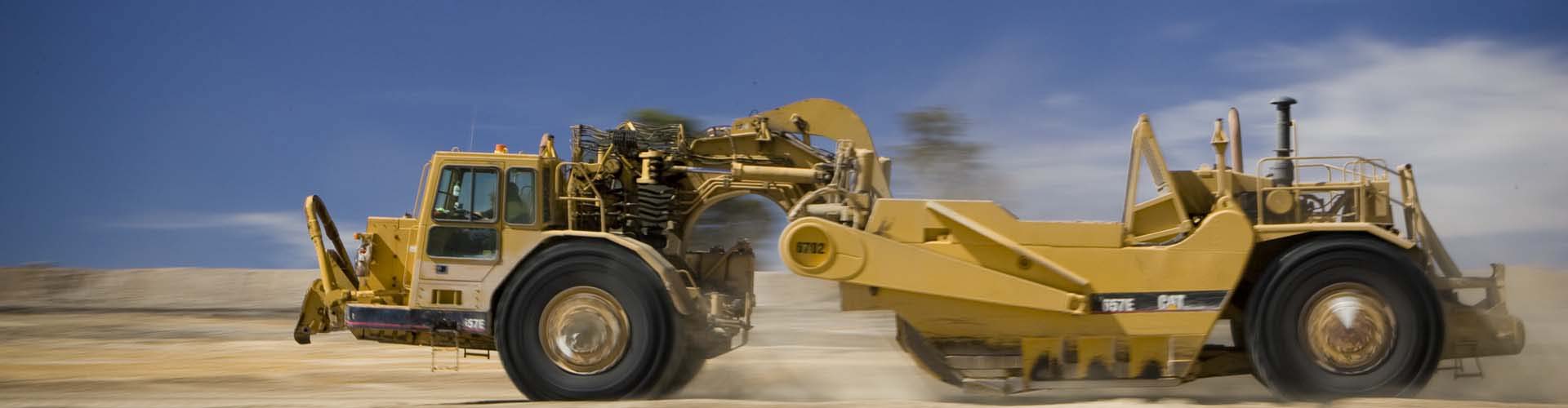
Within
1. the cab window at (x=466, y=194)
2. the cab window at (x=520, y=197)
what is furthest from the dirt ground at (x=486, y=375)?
the cab window at (x=466, y=194)

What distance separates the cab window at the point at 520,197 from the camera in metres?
10.3

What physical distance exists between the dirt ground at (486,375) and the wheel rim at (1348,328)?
38 centimetres

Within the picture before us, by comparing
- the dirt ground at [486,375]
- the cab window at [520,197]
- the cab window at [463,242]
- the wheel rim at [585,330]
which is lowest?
the dirt ground at [486,375]

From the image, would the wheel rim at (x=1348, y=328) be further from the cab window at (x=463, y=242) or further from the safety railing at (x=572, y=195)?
the cab window at (x=463, y=242)

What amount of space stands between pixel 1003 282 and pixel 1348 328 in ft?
8.92

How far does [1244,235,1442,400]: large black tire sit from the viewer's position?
949cm

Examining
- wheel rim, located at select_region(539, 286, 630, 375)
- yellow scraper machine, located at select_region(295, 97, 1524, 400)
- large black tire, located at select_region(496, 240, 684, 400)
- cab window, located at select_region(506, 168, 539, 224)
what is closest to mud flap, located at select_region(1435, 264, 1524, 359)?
yellow scraper machine, located at select_region(295, 97, 1524, 400)

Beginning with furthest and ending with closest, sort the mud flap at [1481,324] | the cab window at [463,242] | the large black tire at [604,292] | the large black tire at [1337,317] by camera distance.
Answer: the cab window at [463,242] → the large black tire at [604,292] → the mud flap at [1481,324] → the large black tire at [1337,317]

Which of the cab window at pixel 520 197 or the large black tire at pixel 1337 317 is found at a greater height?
the cab window at pixel 520 197

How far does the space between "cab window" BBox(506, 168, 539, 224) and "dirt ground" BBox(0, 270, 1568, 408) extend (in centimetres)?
154

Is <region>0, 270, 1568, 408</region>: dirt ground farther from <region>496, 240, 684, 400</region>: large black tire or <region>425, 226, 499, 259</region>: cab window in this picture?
<region>425, 226, 499, 259</region>: cab window

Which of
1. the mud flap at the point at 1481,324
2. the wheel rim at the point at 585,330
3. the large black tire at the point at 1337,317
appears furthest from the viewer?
the wheel rim at the point at 585,330

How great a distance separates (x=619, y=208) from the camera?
10836mm

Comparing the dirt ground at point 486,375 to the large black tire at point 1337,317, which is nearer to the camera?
the large black tire at point 1337,317
